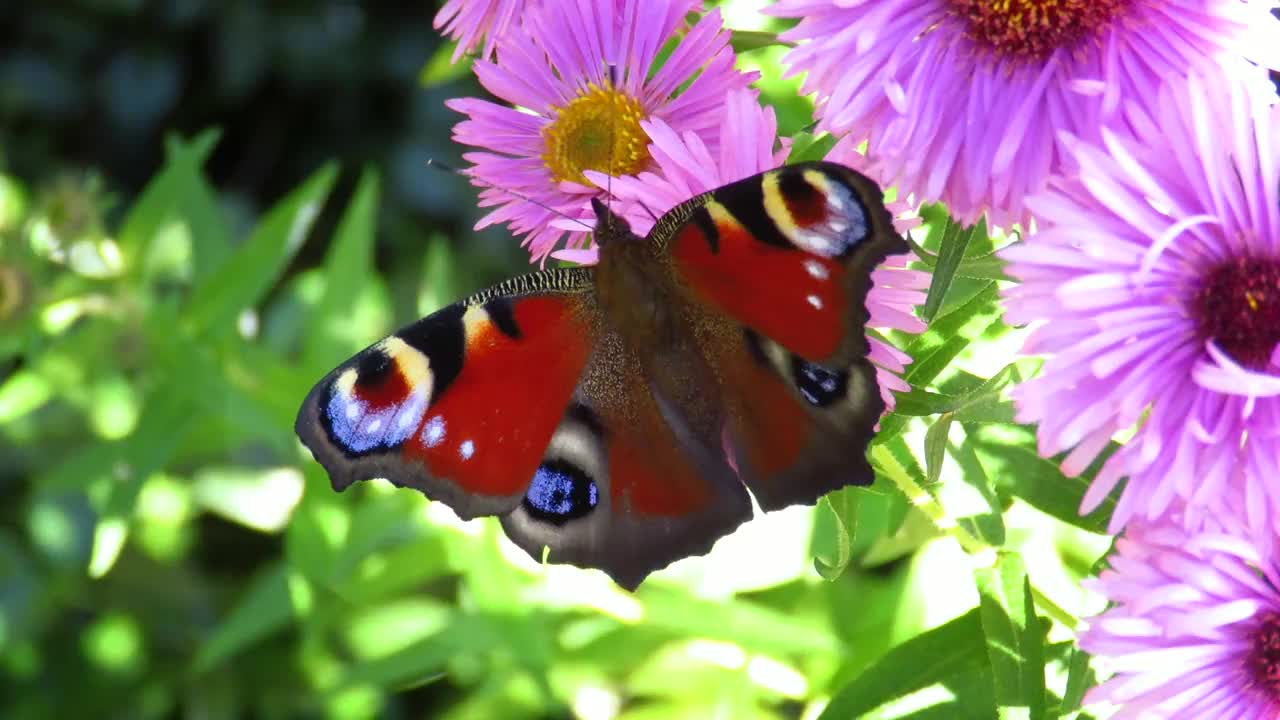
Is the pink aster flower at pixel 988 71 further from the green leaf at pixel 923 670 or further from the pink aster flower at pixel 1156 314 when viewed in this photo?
the green leaf at pixel 923 670

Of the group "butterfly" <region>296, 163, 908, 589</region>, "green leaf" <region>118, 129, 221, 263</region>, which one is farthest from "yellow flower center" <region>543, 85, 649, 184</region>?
"green leaf" <region>118, 129, 221, 263</region>

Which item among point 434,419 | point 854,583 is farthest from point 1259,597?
point 854,583

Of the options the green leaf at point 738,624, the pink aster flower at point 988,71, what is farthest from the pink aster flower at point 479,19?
the green leaf at point 738,624

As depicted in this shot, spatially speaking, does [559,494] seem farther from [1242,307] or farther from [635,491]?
[1242,307]

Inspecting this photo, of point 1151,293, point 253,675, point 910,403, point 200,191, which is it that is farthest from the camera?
point 253,675

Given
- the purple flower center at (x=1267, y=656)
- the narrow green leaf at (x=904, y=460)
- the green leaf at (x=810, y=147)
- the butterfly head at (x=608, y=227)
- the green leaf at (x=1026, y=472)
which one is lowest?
the green leaf at (x=1026, y=472)

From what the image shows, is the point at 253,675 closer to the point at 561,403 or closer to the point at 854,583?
the point at 854,583

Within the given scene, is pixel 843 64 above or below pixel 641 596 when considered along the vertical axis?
above

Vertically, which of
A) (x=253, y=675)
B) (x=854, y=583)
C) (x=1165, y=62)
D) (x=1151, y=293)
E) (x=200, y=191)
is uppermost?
(x=1165, y=62)
